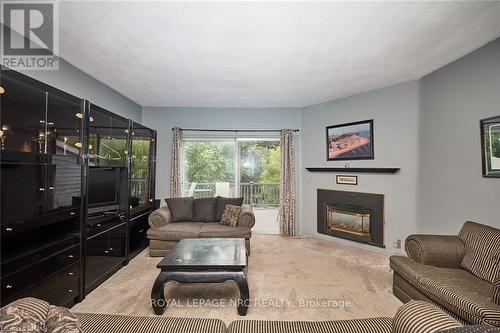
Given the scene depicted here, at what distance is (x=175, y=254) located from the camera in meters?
2.72

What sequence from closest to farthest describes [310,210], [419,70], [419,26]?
1. [419,26]
2. [419,70]
3. [310,210]

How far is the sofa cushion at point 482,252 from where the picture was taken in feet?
7.02

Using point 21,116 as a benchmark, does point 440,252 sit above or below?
below

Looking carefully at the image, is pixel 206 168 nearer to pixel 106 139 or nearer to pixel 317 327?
pixel 106 139

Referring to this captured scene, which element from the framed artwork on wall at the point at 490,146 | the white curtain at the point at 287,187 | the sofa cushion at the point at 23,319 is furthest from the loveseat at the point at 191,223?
the framed artwork on wall at the point at 490,146

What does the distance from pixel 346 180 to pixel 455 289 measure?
278cm

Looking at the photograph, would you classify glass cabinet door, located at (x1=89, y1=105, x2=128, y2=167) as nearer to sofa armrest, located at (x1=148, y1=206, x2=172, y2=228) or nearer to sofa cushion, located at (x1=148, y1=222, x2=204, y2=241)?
sofa armrest, located at (x1=148, y1=206, x2=172, y2=228)

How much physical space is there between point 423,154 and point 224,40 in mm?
3158

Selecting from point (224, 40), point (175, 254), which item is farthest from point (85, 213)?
point (224, 40)

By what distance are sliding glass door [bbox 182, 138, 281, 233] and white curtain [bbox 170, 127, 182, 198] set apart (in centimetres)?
27

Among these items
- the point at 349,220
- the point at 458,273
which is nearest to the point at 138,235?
the point at 349,220

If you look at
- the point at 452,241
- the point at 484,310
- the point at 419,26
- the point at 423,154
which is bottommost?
the point at 484,310

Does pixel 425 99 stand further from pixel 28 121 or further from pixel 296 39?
pixel 28 121

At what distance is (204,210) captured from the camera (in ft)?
14.8
